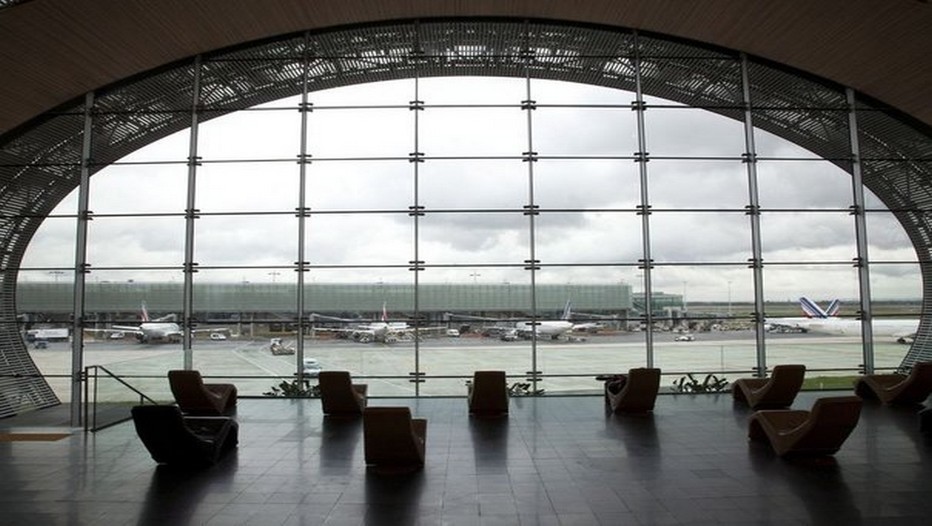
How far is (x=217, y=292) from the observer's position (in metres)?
12.7

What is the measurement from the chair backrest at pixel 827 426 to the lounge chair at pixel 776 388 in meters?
3.37

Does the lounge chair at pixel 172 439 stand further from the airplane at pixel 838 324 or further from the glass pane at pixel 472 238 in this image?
the airplane at pixel 838 324

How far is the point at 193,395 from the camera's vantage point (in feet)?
34.3

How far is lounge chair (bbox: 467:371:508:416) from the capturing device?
10016mm

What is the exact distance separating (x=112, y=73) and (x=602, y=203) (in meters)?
9.34

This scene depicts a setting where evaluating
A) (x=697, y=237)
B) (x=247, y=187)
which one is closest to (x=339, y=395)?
(x=247, y=187)

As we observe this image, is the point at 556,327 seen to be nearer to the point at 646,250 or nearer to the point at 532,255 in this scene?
the point at 532,255

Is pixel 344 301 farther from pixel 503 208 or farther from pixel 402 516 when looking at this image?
pixel 402 516

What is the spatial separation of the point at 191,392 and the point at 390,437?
5.00 metres

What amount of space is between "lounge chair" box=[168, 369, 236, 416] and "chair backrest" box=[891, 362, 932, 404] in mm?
10645

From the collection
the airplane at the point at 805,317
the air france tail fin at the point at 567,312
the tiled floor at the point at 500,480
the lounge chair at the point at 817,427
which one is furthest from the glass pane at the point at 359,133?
the lounge chair at the point at 817,427

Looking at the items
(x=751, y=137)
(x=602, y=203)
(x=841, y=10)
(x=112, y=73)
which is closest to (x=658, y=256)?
(x=602, y=203)

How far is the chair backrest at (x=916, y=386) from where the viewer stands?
10.5 meters

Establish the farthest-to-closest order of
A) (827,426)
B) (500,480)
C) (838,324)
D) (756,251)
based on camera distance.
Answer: (838,324), (756,251), (827,426), (500,480)
